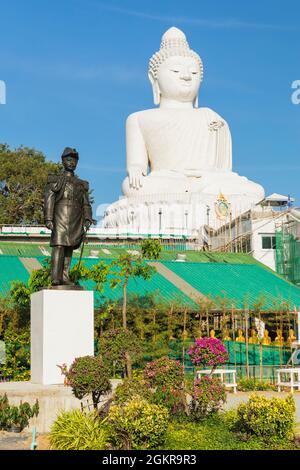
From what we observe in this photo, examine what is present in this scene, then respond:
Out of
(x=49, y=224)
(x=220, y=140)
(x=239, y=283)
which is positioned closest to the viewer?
(x=49, y=224)

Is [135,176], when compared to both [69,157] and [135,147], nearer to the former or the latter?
[135,147]

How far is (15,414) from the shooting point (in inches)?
326

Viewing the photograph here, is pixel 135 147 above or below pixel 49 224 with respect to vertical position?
above

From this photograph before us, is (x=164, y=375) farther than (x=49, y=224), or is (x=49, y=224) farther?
(x=49, y=224)

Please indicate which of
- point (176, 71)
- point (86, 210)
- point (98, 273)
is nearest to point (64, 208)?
point (86, 210)

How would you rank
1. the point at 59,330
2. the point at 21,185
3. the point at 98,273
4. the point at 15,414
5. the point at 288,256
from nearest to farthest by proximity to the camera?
the point at 15,414, the point at 59,330, the point at 98,273, the point at 288,256, the point at 21,185

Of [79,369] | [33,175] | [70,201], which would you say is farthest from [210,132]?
[79,369]

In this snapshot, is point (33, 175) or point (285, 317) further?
point (33, 175)

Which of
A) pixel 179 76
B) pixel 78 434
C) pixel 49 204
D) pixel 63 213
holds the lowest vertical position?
pixel 78 434

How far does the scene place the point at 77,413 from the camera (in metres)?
7.30

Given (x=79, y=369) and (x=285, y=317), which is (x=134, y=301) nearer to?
(x=285, y=317)

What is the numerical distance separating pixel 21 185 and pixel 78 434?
32884 millimetres

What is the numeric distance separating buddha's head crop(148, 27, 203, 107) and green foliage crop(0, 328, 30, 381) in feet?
77.0
